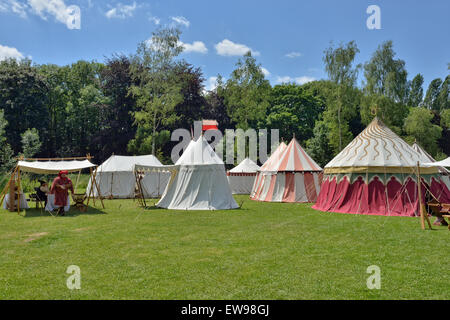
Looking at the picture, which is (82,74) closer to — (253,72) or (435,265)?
(253,72)

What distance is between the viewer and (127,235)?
8688 millimetres

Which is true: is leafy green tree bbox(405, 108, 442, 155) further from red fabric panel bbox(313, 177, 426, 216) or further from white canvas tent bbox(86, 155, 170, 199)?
white canvas tent bbox(86, 155, 170, 199)

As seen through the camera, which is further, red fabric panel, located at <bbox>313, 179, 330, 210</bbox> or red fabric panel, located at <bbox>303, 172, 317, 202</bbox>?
red fabric panel, located at <bbox>303, 172, 317, 202</bbox>

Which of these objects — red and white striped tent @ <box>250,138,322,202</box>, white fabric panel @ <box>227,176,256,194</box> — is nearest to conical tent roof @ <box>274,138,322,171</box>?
red and white striped tent @ <box>250,138,322,202</box>

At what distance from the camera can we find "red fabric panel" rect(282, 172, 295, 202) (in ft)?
62.4

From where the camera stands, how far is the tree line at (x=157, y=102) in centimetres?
2944

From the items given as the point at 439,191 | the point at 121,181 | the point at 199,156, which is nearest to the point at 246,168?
the point at 121,181

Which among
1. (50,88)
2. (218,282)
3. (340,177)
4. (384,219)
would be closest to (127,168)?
(340,177)

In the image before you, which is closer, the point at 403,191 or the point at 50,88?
the point at 403,191

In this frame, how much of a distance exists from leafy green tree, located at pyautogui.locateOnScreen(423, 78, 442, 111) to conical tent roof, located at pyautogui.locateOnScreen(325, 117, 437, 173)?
49.7m

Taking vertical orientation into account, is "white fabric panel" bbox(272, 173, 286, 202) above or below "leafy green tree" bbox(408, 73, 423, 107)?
below

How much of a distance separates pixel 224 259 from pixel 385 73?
3252 cm

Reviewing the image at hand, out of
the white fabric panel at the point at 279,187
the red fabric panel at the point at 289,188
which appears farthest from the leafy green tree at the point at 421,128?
the white fabric panel at the point at 279,187

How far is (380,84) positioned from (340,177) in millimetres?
23014
